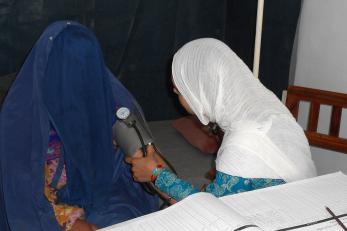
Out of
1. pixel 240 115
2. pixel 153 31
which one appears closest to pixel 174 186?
pixel 240 115

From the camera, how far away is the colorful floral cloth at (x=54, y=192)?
4.12 feet

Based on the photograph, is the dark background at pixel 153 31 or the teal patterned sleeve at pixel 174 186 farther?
the dark background at pixel 153 31

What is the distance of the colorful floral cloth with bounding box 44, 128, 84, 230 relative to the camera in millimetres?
1256

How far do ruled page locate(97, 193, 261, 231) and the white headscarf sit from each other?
0.27 meters

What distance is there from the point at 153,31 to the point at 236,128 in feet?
6.25

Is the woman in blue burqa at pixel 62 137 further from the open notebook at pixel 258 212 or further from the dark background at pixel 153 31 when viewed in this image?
the dark background at pixel 153 31

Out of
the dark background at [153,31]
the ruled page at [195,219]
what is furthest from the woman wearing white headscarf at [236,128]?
the dark background at [153,31]

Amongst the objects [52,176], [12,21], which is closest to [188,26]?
[12,21]

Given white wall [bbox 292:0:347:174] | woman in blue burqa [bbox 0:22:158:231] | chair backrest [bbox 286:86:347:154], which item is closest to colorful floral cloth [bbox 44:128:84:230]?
woman in blue burqa [bbox 0:22:158:231]

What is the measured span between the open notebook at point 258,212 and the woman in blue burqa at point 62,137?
1.86ft

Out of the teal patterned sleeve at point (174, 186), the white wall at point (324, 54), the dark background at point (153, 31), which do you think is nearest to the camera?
the teal patterned sleeve at point (174, 186)

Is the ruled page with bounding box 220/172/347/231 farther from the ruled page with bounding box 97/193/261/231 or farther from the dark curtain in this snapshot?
the dark curtain

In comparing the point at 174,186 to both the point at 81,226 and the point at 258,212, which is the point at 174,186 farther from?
the point at 81,226

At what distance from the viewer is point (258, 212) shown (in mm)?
726
